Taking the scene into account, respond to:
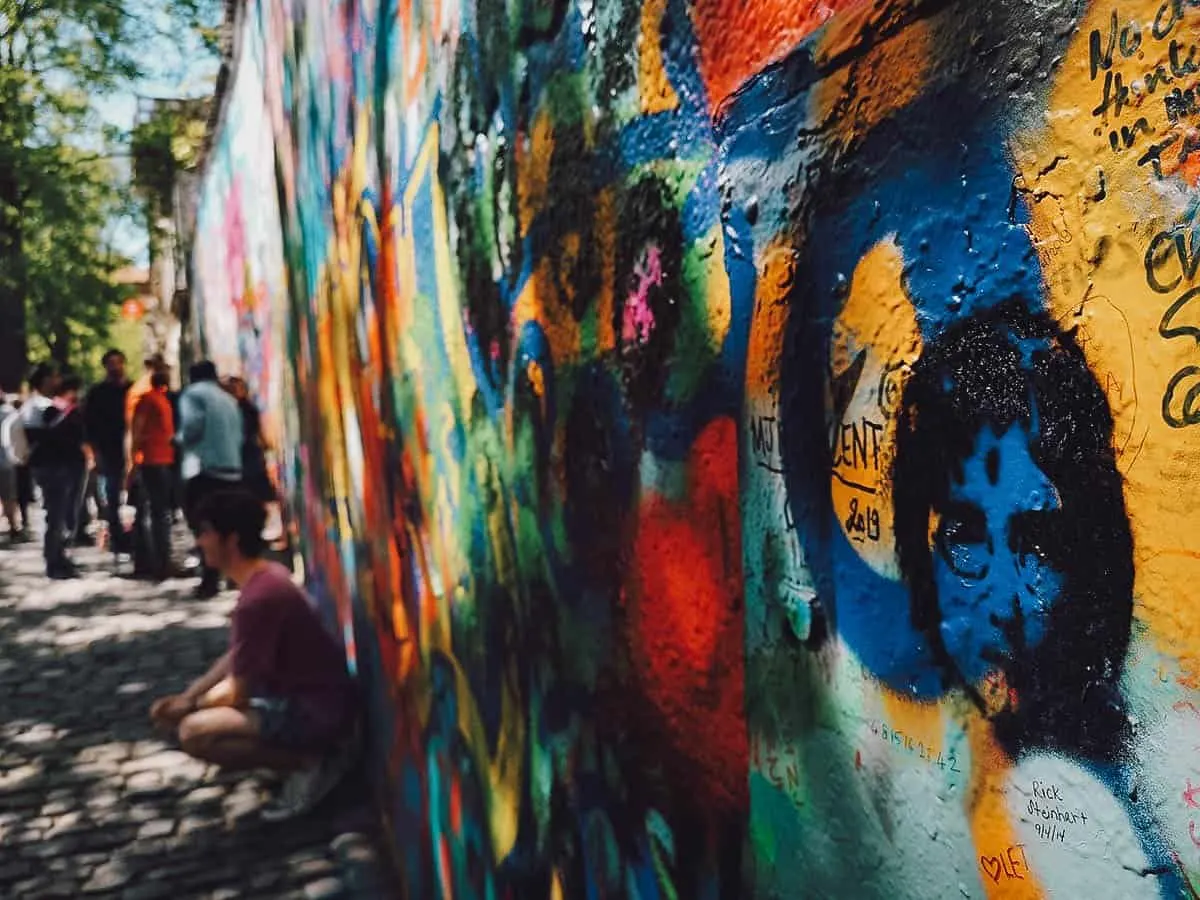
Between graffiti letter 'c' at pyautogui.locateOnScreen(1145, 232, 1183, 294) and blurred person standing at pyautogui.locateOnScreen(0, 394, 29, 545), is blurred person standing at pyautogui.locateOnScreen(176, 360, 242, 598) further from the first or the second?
graffiti letter 'c' at pyautogui.locateOnScreen(1145, 232, 1183, 294)

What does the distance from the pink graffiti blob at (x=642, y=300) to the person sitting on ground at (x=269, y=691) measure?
3.17 m

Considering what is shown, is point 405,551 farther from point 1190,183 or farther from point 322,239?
point 1190,183

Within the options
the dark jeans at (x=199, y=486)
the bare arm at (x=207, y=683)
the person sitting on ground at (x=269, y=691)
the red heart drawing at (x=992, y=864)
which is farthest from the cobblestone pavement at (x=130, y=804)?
the red heart drawing at (x=992, y=864)

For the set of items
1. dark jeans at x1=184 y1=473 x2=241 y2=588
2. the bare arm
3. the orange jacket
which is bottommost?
the bare arm

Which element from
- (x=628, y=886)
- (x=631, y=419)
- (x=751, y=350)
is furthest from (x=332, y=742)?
(x=751, y=350)

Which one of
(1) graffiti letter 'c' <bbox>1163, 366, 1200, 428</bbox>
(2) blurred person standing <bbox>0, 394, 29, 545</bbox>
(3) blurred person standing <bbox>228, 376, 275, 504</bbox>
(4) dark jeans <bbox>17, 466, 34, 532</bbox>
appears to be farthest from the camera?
(4) dark jeans <bbox>17, 466, 34, 532</bbox>

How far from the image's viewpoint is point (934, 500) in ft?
2.79

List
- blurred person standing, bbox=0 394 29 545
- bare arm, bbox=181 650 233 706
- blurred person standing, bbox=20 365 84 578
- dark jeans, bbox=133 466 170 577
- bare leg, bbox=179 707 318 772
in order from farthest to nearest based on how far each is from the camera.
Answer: blurred person standing, bbox=0 394 29 545, blurred person standing, bbox=20 365 84 578, dark jeans, bbox=133 466 170 577, bare arm, bbox=181 650 233 706, bare leg, bbox=179 707 318 772

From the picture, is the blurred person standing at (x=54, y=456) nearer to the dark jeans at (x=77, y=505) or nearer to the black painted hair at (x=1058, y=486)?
the dark jeans at (x=77, y=505)

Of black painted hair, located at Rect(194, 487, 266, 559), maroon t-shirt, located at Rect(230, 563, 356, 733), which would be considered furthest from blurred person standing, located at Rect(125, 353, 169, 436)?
maroon t-shirt, located at Rect(230, 563, 356, 733)

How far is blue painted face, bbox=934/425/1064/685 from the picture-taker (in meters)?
0.75

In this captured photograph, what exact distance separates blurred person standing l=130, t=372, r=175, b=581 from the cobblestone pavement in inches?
64.0

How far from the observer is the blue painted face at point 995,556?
751 millimetres

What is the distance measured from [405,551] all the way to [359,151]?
4.17 feet
